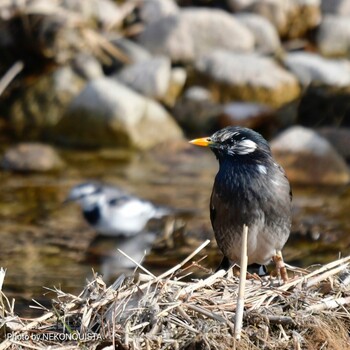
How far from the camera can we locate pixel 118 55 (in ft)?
56.3

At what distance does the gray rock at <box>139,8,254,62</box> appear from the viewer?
1777 cm

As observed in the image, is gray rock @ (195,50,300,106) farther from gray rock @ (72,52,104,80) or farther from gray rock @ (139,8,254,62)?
gray rock @ (72,52,104,80)

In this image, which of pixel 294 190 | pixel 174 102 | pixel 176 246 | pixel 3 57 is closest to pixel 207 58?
pixel 174 102

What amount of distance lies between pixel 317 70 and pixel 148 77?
9.89ft

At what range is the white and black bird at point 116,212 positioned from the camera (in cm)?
1100

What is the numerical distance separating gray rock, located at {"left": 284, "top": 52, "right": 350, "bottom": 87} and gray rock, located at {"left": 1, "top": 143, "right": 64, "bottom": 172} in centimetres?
496

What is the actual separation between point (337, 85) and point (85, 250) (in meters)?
7.64

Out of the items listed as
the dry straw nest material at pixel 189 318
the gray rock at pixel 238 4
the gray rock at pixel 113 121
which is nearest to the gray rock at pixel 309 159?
the gray rock at pixel 113 121

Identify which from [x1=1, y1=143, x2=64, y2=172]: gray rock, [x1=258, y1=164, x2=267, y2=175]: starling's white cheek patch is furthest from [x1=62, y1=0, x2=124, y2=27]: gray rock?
[x1=258, y1=164, x2=267, y2=175]: starling's white cheek patch

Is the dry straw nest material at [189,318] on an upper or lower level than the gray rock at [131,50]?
upper

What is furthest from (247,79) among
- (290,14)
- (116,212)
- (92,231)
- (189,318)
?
(189,318)

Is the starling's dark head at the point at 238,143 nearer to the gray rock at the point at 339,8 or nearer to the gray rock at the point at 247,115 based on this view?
the gray rock at the point at 247,115

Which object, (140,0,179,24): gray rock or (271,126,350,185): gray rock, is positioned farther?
(140,0,179,24): gray rock

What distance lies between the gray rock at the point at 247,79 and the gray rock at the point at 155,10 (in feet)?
6.82
